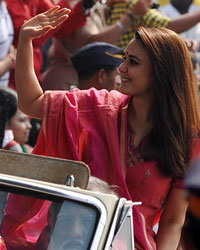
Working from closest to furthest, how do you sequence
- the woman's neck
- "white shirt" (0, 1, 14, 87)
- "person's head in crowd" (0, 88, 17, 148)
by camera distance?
the woman's neck → "white shirt" (0, 1, 14, 87) → "person's head in crowd" (0, 88, 17, 148)

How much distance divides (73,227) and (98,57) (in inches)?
106

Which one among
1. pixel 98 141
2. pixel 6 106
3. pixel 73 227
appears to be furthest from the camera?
pixel 6 106

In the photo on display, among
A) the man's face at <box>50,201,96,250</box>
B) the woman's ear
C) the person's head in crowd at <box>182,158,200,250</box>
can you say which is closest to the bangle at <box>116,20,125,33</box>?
the woman's ear

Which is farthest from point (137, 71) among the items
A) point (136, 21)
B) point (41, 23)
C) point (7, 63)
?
point (136, 21)

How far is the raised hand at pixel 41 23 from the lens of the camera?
3.29 meters

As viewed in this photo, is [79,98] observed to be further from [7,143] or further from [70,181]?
[7,143]

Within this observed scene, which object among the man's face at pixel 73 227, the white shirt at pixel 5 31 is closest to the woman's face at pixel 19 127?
the white shirt at pixel 5 31

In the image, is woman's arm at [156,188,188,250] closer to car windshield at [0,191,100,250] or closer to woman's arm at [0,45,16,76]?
car windshield at [0,191,100,250]

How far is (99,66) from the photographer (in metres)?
4.92

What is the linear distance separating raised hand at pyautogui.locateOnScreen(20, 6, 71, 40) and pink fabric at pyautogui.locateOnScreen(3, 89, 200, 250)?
0.27 meters

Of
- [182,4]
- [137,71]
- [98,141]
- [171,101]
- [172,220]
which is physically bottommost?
[182,4]

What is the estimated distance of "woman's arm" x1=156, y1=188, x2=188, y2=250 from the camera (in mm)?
3374

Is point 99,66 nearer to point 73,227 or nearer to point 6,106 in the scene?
point 6,106

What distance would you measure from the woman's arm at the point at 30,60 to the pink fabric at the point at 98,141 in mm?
58
